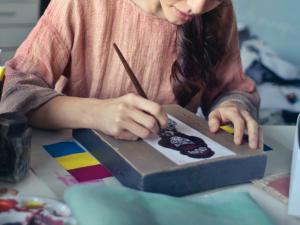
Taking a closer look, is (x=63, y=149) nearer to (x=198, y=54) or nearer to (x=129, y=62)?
(x=129, y=62)

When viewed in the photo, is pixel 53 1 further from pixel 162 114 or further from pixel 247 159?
pixel 247 159

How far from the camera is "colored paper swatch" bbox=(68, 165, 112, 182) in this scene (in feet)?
2.09

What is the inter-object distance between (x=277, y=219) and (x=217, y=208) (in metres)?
0.08

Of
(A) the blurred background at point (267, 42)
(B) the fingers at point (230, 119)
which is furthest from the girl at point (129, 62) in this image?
(A) the blurred background at point (267, 42)

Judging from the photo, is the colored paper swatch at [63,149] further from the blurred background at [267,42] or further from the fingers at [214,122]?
the blurred background at [267,42]

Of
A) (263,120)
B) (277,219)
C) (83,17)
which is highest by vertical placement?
(83,17)

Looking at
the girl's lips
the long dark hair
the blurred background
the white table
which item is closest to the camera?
the white table

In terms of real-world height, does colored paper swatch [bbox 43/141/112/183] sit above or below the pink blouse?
below

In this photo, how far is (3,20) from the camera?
166 centimetres

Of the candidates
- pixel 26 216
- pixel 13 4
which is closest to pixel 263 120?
pixel 13 4

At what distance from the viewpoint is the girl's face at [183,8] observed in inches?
30.9

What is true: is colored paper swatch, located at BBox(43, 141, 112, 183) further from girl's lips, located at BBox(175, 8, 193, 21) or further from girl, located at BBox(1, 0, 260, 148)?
girl's lips, located at BBox(175, 8, 193, 21)

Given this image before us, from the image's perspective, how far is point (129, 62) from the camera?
97 centimetres

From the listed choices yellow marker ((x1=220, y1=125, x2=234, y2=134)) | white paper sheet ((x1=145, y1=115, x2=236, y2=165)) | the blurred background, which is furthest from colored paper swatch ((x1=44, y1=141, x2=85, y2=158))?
the blurred background
